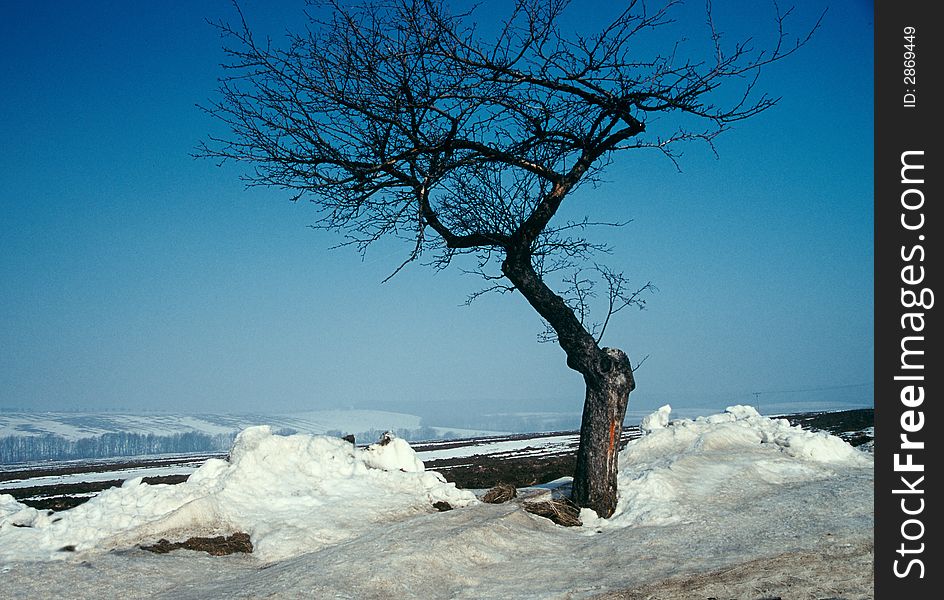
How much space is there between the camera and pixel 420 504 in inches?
444

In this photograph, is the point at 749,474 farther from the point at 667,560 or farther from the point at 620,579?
the point at 620,579

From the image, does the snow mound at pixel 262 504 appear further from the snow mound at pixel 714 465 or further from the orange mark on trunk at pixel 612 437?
the snow mound at pixel 714 465

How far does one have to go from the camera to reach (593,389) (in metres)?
11.1

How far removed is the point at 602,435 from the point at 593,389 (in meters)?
0.75

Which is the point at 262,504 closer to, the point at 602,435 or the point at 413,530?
the point at 413,530

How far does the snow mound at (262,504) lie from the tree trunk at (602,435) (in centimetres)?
204

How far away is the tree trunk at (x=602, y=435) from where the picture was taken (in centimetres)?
1091

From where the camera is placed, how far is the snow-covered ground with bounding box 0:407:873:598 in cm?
724

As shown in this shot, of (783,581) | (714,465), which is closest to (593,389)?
(714,465)

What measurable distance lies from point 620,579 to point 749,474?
624 centimetres

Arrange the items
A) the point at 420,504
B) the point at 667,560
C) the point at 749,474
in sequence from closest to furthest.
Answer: the point at 667,560, the point at 420,504, the point at 749,474
